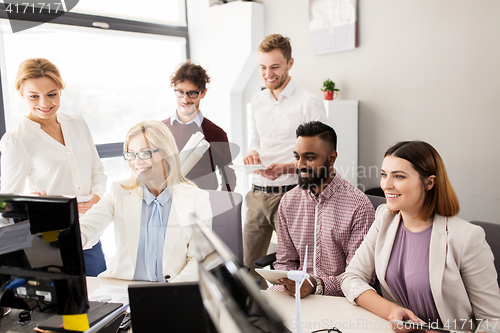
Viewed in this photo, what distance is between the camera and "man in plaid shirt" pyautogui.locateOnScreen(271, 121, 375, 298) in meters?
1.78

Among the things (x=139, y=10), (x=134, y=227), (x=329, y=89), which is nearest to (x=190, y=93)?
(x=134, y=227)

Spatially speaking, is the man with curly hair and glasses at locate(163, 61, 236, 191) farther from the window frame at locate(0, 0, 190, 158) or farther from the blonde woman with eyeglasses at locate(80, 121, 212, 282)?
the window frame at locate(0, 0, 190, 158)

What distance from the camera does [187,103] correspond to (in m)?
2.51

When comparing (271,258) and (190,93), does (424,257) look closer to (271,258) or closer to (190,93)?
(271,258)

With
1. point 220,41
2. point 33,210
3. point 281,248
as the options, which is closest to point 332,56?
point 220,41

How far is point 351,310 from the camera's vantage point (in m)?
1.33

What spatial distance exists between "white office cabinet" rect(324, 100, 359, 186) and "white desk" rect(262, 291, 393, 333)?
188 centimetres

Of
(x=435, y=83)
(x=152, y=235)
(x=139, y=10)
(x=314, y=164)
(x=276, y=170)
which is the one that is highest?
(x=139, y=10)

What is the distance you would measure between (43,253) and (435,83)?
277 cm

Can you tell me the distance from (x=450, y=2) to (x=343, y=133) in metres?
1.18

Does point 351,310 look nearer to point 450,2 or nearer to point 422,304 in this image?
point 422,304

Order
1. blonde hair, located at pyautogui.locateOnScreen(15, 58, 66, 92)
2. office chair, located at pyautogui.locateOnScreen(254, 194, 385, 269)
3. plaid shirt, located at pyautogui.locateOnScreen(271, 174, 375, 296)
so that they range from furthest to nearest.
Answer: blonde hair, located at pyautogui.locateOnScreen(15, 58, 66, 92) < office chair, located at pyautogui.locateOnScreen(254, 194, 385, 269) < plaid shirt, located at pyautogui.locateOnScreen(271, 174, 375, 296)

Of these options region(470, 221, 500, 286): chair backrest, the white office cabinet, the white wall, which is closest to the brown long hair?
region(470, 221, 500, 286): chair backrest

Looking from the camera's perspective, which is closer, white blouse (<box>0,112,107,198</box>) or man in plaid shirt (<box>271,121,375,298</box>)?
man in plaid shirt (<box>271,121,375,298</box>)
